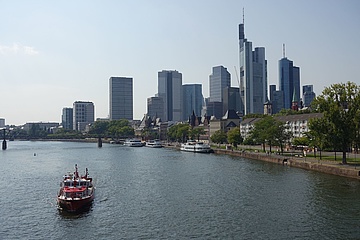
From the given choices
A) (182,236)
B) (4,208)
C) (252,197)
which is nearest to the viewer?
(182,236)

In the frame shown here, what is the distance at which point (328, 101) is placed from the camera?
84625 mm

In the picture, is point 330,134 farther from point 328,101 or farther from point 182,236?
point 182,236

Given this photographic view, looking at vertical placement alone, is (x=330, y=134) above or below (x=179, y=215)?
above

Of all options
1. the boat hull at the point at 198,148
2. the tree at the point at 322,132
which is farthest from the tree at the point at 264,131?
the tree at the point at 322,132

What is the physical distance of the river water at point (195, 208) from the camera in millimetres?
41156

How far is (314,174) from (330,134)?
965cm

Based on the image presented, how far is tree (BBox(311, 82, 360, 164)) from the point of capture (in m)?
80.6

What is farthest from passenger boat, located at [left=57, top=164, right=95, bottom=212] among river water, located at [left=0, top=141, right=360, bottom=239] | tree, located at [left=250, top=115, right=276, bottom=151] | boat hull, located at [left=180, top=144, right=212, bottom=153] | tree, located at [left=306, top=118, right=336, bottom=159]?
boat hull, located at [left=180, top=144, right=212, bottom=153]

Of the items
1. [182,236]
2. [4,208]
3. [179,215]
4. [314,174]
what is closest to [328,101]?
[314,174]

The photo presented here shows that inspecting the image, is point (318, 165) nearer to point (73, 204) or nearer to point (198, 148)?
point (73, 204)

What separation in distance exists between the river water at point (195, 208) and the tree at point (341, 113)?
9525 millimetres

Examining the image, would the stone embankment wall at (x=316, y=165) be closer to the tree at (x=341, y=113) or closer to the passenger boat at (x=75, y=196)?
the tree at (x=341, y=113)

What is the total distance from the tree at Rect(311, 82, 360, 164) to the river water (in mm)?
9525

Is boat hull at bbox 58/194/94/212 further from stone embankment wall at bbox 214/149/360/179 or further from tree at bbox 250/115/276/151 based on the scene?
tree at bbox 250/115/276/151
